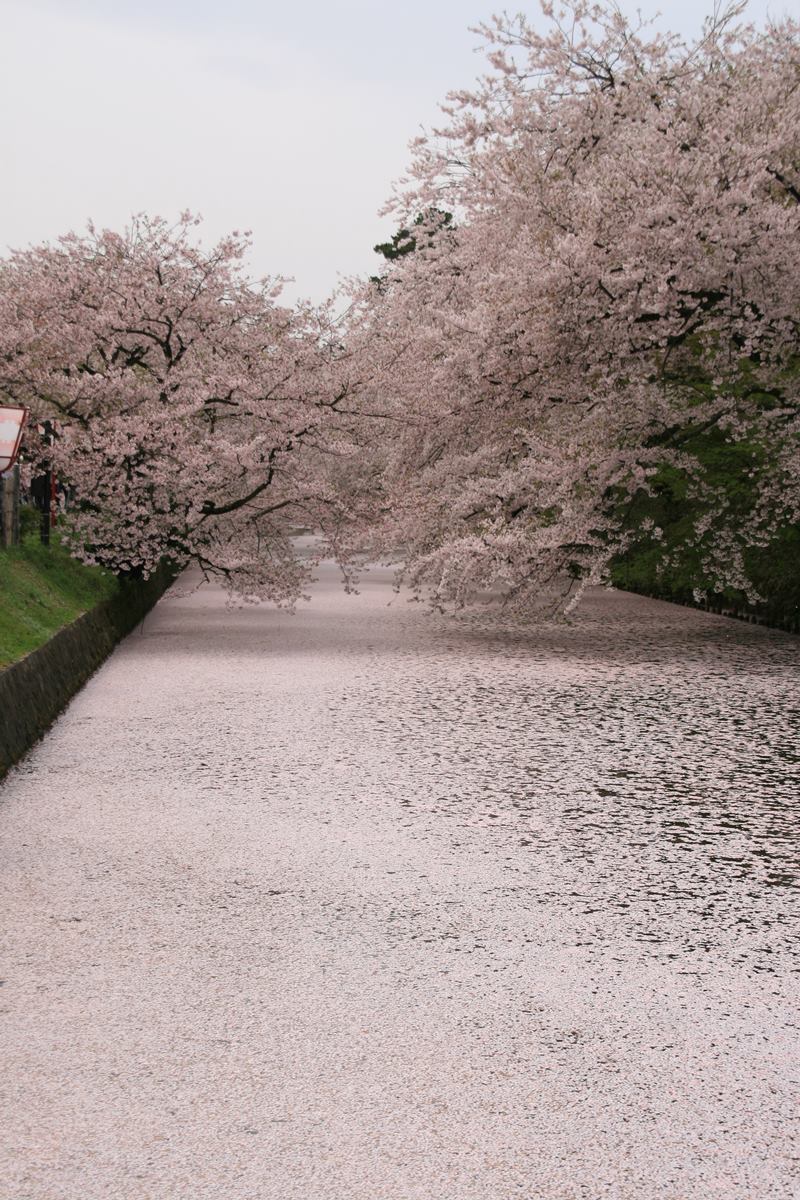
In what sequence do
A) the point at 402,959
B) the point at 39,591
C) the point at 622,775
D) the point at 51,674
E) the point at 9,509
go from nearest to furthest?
the point at 402,959
the point at 622,775
the point at 51,674
the point at 39,591
the point at 9,509

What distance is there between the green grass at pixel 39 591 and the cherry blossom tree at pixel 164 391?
49 centimetres

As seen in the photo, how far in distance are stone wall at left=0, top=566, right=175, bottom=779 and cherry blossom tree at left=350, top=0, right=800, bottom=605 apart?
436 centimetres

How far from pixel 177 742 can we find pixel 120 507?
11.0m

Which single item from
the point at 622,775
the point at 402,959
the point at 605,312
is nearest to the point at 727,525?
the point at 605,312

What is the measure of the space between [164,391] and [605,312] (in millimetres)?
7348

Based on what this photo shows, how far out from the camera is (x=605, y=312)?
1841 cm

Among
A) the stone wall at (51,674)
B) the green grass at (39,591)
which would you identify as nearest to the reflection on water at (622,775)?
the stone wall at (51,674)

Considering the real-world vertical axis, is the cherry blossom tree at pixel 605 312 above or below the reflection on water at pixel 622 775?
above

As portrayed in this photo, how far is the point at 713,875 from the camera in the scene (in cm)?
701

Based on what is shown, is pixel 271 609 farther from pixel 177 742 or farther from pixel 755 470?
pixel 177 742

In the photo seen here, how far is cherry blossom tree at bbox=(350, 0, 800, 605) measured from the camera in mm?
17531

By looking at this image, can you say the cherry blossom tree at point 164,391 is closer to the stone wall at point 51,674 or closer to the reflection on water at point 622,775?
the stone wall at point 51,674

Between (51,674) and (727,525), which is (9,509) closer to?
(51,674)

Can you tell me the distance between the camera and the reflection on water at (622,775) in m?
6.43
